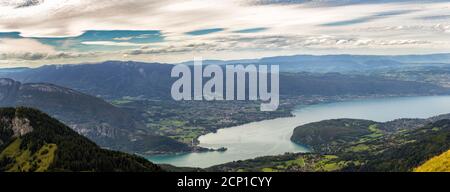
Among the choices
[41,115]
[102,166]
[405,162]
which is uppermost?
[41,115]
